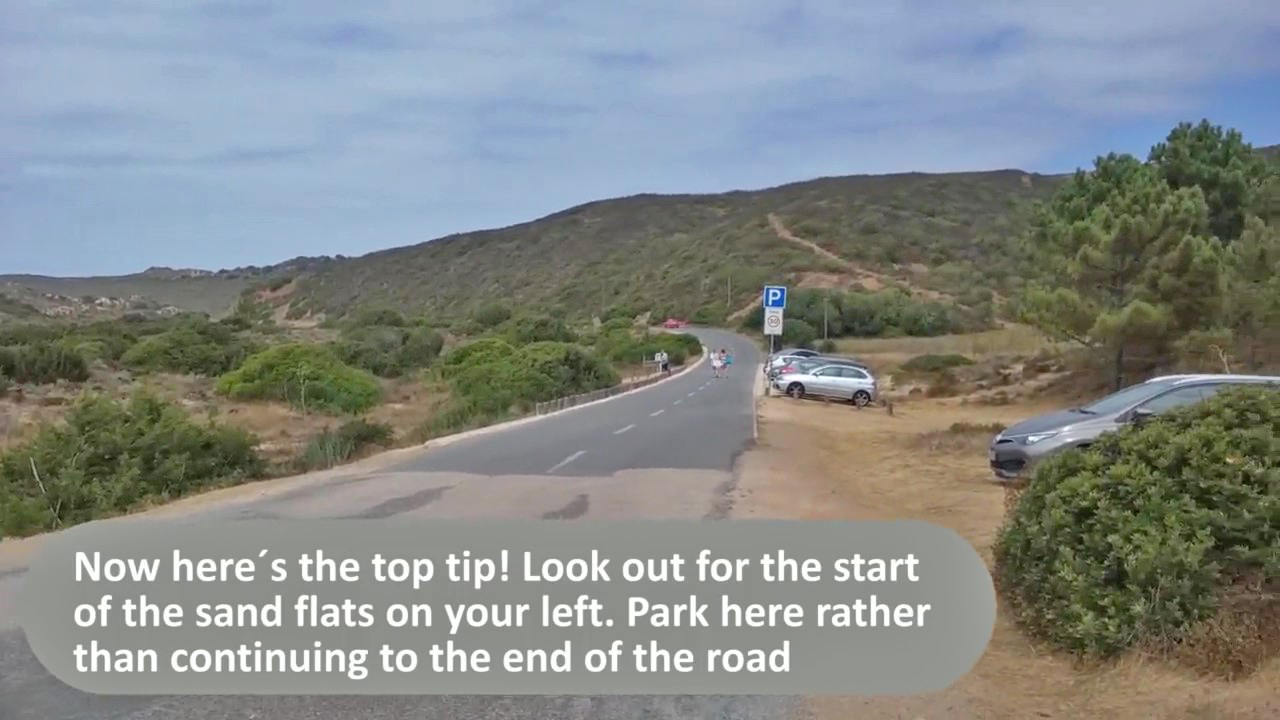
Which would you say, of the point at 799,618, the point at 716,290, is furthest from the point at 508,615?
the point at 716,290

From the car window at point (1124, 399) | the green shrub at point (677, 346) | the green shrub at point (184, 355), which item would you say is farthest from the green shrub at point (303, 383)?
the green shrub at point (677, 346)

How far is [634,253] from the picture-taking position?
148 metres

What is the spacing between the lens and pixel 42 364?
42.8 meters

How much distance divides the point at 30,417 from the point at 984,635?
30453 millimetres

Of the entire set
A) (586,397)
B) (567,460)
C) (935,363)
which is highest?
(567,460)

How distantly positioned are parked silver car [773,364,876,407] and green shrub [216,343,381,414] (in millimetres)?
13652

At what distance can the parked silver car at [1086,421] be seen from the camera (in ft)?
45.4

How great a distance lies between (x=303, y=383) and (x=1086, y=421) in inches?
1105

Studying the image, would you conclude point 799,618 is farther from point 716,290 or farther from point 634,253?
point 634,253

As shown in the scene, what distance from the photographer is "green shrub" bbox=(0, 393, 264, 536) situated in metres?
13.5

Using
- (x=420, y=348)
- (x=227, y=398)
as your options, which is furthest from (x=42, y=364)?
(x=420, y=348)

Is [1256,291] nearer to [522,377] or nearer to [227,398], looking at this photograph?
[522,377]

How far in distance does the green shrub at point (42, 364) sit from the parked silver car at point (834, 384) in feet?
88.3
